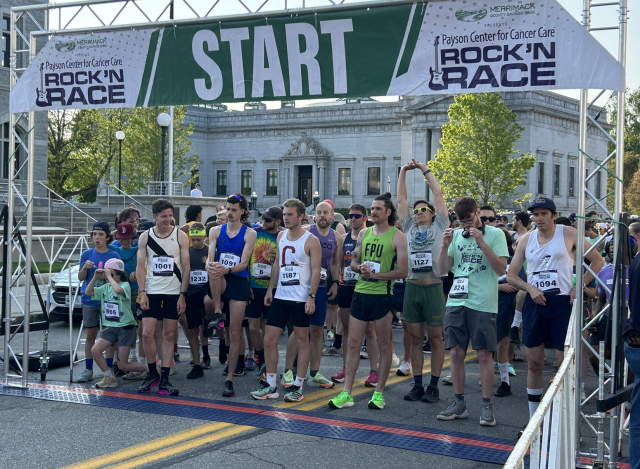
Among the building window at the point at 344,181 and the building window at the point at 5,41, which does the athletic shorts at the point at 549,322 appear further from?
the building window at the point at 344,181

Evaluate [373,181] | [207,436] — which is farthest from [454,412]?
[373,181]

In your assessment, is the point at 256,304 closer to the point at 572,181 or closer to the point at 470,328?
the point at 470,328

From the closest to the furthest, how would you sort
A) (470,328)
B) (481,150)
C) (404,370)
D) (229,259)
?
(470,328), (229,259), (404,370), (481,150)

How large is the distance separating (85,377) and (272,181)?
208 ft

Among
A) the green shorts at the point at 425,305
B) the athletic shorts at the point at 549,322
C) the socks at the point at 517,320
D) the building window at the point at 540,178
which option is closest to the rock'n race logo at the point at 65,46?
the green shorts at the point at 425,305

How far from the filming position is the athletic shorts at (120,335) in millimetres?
8492

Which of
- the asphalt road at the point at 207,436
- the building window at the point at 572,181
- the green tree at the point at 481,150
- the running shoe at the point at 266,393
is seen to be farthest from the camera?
the building window at the point at 572,181

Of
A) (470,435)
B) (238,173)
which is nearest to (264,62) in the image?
(470,435)

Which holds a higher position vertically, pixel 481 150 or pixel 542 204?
pixel 481 150

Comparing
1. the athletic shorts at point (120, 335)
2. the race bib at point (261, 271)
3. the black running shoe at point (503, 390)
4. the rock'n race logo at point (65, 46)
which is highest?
the rock'n race logo at point (65, 46)

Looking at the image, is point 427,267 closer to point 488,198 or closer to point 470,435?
point 470,435

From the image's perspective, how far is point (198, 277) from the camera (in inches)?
360

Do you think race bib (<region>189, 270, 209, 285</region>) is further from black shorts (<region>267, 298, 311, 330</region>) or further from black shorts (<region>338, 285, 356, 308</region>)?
black shorts (<region>338, 285, 356, 308</region>)

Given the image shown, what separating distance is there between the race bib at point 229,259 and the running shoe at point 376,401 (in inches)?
86.3
